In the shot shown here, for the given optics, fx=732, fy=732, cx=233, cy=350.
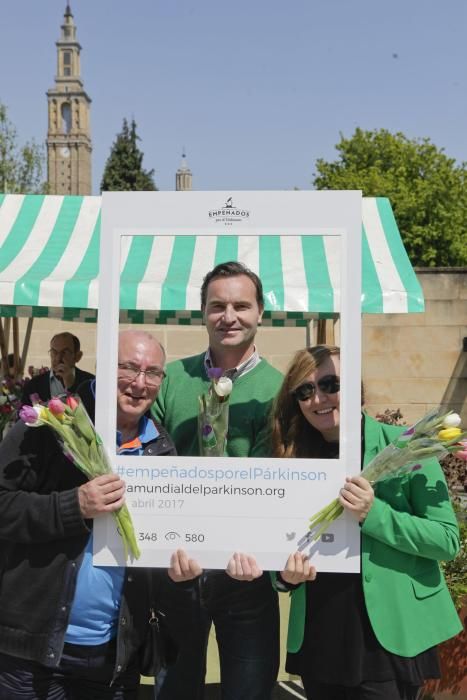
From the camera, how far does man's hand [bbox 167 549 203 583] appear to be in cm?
192

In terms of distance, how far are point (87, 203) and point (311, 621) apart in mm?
4205

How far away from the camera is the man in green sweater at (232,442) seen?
2164mm

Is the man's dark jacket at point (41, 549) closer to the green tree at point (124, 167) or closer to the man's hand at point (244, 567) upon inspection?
the man's hand at point (244, 567)

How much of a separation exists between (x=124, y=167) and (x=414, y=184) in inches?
848

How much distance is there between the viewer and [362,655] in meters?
2.00

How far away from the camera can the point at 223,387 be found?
6.71ft

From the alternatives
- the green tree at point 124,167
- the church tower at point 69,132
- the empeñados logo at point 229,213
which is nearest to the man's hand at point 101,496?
the empeñados logo at point 229,213

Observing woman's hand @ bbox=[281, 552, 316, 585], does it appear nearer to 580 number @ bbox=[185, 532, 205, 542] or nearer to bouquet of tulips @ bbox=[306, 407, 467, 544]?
bouquet of tulips @ bbox=[306, 407, 467, 544]

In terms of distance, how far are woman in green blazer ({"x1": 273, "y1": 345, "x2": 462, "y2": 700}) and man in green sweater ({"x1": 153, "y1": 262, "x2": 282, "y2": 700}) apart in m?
0.18

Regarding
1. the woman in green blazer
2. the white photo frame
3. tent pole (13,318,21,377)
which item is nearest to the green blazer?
the woman in green blazer

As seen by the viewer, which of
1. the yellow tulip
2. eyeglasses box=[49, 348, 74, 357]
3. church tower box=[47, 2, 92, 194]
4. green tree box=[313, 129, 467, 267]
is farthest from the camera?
church tower box=[47, 2, 92, 194]

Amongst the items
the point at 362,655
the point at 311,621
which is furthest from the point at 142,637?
the point at 362,655

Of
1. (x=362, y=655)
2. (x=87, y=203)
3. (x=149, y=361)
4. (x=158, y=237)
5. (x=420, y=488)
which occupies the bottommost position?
(x=362, y=655)

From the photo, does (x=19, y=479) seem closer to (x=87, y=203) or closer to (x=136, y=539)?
(x=136, y=539)
